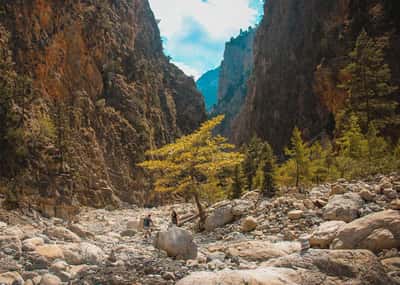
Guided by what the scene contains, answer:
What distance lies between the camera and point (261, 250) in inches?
278

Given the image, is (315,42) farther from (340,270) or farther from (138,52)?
(340,270)

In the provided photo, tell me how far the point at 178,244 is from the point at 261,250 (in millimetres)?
1797

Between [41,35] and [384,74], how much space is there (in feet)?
103

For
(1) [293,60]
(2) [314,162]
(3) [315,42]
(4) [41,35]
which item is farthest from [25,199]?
(1) [293,60]

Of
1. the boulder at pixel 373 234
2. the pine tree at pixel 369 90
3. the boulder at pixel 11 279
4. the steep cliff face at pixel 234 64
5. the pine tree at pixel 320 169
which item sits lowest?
the boulder at pixel 11 279

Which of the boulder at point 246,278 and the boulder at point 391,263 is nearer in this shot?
the boulder at point 246,278

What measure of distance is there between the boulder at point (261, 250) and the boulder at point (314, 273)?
186 cm

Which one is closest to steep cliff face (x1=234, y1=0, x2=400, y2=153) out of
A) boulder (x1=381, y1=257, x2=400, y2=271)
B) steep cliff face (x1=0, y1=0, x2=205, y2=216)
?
steep cliff face (x1=0, y1=0, x2=205, y2=216)

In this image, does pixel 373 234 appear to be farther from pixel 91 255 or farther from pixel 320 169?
pixel 320 169

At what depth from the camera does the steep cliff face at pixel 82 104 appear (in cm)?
2820

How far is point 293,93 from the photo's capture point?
6600 cm

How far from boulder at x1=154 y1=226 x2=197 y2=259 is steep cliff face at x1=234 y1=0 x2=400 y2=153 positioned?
114 ft

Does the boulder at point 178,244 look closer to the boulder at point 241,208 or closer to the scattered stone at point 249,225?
the scattered stone at point 249,225

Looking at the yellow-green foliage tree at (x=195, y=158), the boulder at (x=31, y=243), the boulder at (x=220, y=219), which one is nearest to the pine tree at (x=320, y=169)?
the yellow-green foliage tree at (x=195, y=158)
